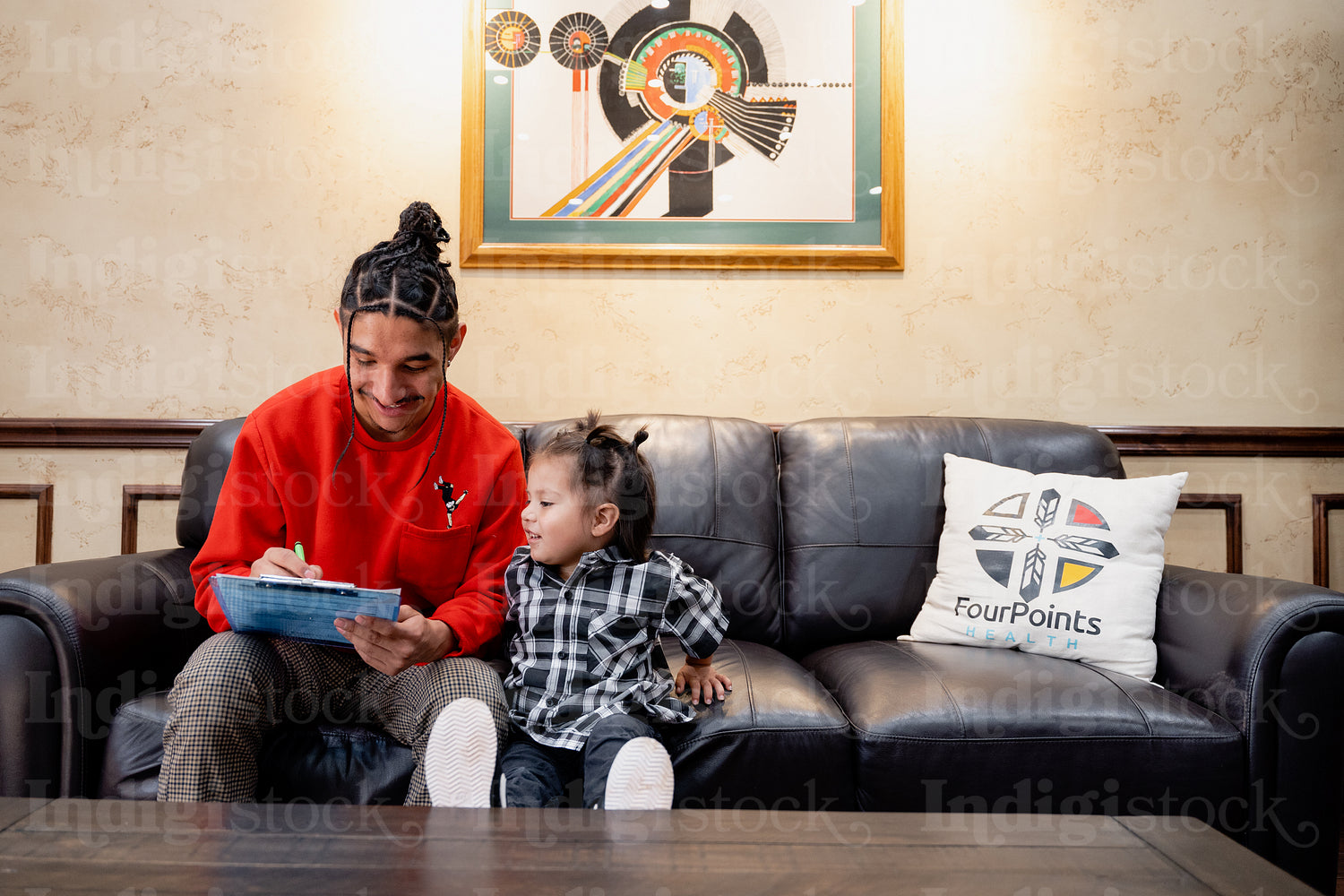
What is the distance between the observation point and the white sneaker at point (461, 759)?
3.23 ft

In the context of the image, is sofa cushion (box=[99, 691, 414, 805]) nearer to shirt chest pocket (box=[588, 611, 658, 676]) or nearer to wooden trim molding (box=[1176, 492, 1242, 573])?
shirt chest pocket (box=[588, 611, 658, 676])

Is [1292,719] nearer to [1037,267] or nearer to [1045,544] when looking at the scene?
[1045,544]

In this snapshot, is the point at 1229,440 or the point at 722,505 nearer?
the point at 722,505

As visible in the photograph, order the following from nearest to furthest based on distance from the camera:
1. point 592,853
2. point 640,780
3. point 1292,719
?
point 592,853 < point 640,780 < point 1292,719

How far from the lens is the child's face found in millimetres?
1304

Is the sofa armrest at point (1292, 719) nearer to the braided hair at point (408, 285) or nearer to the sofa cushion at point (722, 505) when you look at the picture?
the sofa cushion at point (722, 505)

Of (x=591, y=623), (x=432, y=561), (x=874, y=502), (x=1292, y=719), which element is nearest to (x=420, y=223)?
(x=432, y=561)

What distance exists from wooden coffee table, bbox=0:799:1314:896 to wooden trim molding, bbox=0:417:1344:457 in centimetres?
148

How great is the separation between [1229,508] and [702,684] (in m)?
1.62

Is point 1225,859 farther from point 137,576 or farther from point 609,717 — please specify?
point 137,576

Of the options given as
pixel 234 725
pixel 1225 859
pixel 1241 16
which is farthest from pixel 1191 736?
pixel 1241 16

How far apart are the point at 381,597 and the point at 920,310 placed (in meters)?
1.58

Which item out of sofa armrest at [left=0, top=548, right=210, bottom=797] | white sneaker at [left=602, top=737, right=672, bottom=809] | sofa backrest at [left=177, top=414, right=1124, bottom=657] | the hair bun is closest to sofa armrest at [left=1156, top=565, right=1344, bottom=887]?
sofa backrest at [left=177, top=414, right=1124, bottom=657]

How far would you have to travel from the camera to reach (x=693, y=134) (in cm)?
206
